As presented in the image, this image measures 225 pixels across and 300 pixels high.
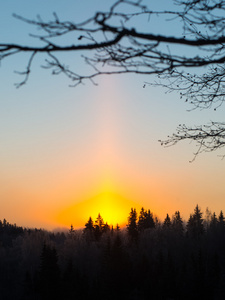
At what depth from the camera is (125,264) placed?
176 feet

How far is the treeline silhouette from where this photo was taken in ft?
162

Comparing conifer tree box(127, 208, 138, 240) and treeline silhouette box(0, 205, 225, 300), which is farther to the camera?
conifer tree box(127, 208, 138, 240)

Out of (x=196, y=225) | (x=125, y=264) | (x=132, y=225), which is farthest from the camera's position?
(x=196, y=225)

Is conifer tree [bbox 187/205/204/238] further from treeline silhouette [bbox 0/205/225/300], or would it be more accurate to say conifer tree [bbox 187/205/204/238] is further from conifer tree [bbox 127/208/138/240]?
conifer tree [bbox 127/208/138/240]

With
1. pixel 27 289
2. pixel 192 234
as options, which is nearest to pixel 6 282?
pixel 27 289

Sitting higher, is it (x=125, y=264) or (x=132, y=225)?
(x=132, y=225)

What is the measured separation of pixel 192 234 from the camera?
81562 mm

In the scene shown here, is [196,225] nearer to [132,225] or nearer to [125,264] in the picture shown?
[132,225]

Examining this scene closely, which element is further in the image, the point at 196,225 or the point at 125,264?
the point at 196,225

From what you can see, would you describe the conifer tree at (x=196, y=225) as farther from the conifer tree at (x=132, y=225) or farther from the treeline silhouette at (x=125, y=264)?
the conifer tree at (x=132, y=225)

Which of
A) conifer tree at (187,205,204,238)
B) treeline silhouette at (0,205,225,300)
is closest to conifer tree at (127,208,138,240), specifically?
treeline silhouette at (0,205,225,300)

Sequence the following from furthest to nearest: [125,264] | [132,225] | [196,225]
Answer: [196,225], [132,225], [125,264]

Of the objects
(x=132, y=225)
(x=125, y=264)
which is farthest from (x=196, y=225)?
(x=125, y=264)

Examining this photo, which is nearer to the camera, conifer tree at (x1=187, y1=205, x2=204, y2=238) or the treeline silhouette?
the treeline silhouette
